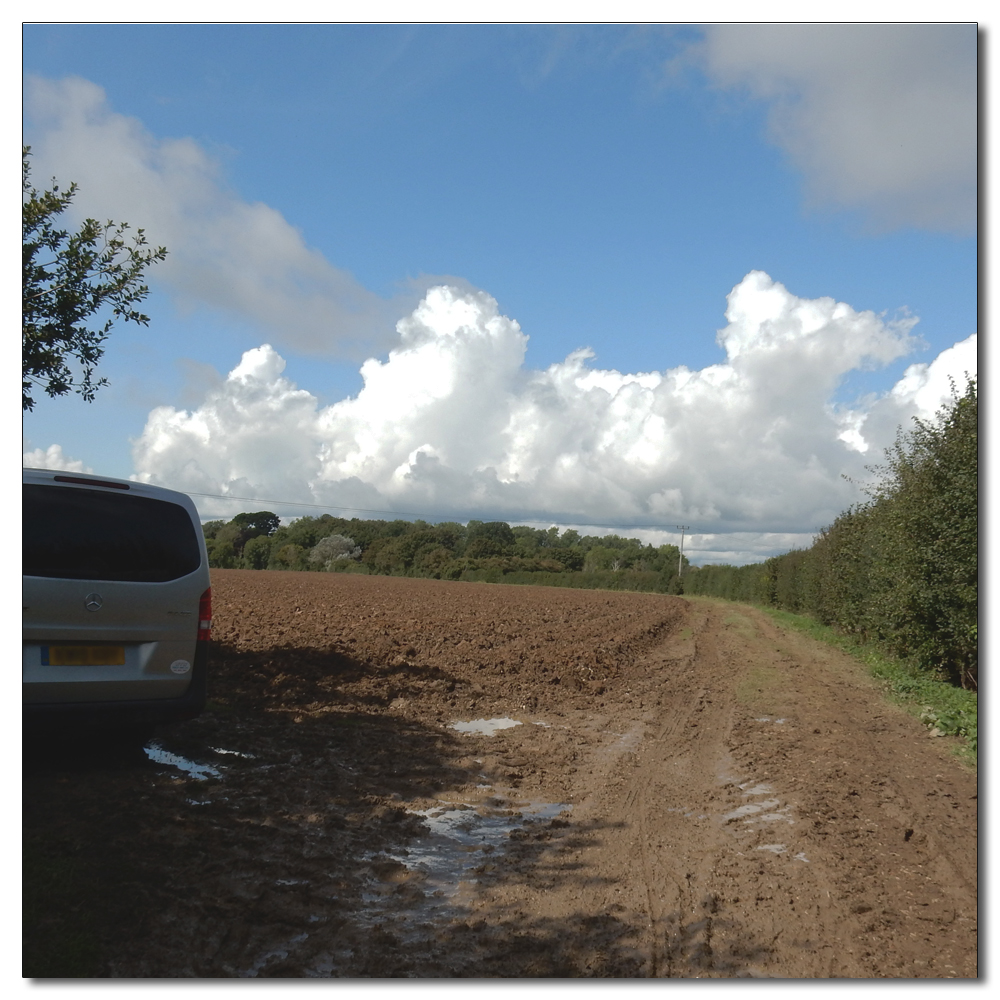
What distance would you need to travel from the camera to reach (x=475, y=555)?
246 feet

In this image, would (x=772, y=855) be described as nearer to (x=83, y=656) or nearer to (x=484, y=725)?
(x=484, y=725)

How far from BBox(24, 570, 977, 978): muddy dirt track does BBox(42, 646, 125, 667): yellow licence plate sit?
0.69 metres

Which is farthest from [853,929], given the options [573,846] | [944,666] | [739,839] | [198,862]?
[944,666]

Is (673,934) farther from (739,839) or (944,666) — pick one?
(944,666)

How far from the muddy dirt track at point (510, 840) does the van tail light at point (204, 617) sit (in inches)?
42.4

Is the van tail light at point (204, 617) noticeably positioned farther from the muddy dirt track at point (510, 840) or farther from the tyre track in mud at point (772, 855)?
the tyre track in mud at point (772, 855)

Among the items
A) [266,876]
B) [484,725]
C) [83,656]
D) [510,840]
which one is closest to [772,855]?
[510,840]

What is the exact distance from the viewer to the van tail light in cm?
545

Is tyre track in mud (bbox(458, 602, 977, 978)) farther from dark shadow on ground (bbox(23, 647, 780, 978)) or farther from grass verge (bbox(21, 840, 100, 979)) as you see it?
grass verge (bbox(21, 840, 100, 979))

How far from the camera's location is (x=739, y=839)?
5.02 metres

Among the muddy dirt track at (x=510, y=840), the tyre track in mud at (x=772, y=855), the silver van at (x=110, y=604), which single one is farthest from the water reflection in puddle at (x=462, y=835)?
the silver van at (x=110, y=604)

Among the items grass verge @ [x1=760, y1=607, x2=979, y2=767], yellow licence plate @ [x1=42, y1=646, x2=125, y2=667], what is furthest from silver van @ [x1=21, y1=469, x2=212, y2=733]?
grass verge @ [x1=760, y1=607, x2=979, y2=767]

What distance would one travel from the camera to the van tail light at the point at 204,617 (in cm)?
545

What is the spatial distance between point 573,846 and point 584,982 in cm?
177
